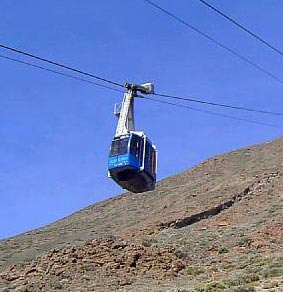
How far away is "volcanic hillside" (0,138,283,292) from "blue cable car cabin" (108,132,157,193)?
8.16m

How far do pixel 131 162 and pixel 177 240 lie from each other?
2649 centimetres

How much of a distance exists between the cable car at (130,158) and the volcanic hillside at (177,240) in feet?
26.4

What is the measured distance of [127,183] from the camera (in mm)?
17625

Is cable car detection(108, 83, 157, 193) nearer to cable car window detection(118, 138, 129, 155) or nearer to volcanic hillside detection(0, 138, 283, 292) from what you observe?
cable car window detection(118, 138, 129, 155)

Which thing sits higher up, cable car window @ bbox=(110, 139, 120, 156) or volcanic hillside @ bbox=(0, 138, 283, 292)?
volcanic hillside @ bbox=(0, 138, 283, 292)

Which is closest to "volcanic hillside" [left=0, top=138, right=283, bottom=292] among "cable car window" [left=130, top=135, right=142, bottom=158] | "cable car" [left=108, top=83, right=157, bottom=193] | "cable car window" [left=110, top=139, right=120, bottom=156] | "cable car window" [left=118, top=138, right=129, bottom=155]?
"cable car" [left=108, top=83, right=157, bottom=193]

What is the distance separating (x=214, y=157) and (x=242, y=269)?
47.1m

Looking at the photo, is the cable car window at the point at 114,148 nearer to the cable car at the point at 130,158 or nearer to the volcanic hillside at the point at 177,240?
the cable car at the point at 130,158

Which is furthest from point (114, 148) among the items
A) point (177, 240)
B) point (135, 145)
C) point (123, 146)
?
point (177, 240)

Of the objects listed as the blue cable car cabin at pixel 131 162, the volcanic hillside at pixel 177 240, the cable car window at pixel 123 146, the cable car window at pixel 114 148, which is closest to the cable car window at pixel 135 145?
the blue cable car cabin at pixel 131 162

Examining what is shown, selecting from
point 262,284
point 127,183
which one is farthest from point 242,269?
point 127,183

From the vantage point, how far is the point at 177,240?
142 ft

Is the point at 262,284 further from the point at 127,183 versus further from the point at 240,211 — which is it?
the point at 240,211

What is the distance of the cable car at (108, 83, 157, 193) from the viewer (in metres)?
16.8
